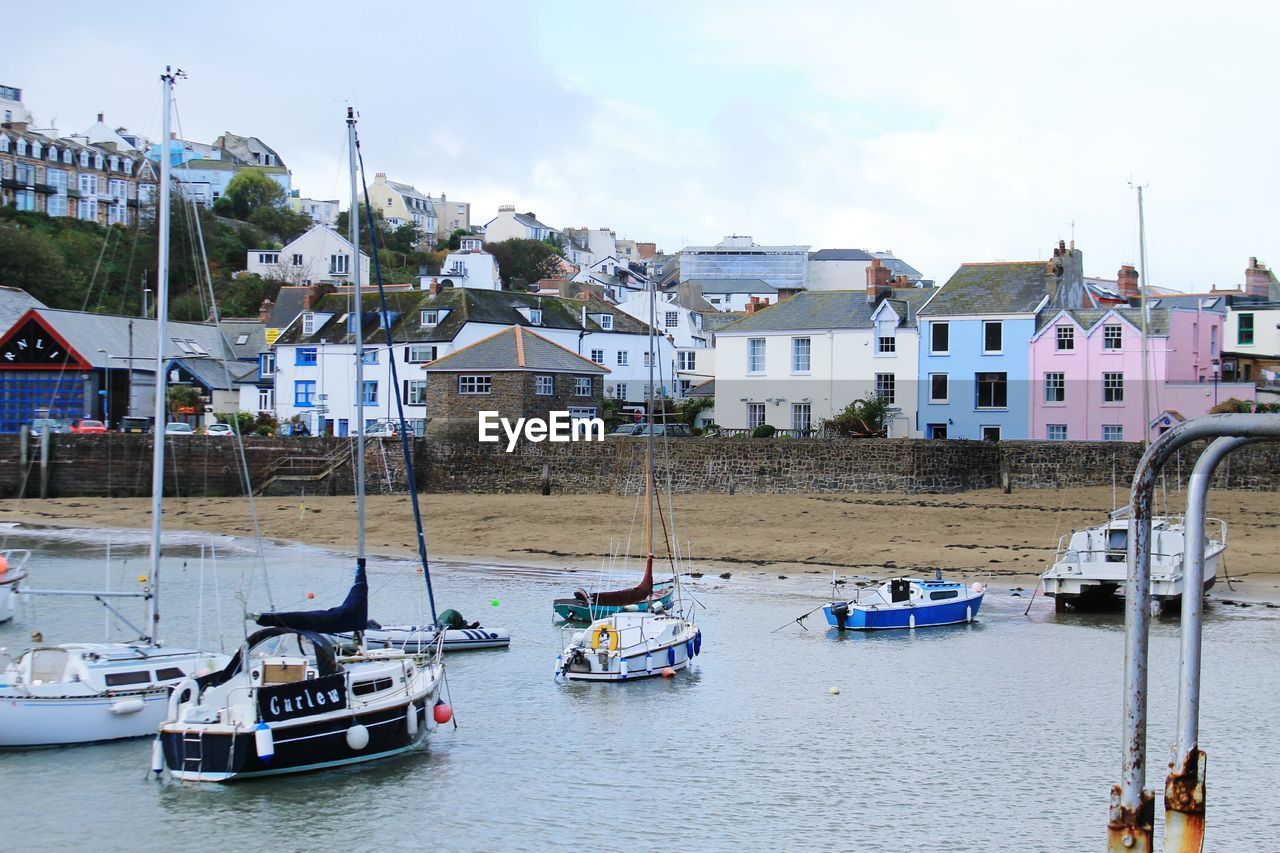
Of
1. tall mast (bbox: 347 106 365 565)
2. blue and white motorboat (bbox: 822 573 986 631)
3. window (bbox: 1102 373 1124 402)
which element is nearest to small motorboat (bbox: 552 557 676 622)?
blue and white motorboat (bbox: 822 573 986 631)

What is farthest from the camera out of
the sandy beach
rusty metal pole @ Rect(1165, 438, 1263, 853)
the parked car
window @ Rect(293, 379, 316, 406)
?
window @ Rect(293, 379, 316, 406)

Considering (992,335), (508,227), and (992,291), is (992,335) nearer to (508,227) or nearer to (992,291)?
(992,291)

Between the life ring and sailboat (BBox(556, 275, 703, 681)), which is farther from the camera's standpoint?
the life ring

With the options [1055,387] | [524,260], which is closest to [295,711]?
[1055,387]

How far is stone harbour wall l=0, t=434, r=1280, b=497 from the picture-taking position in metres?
47.0

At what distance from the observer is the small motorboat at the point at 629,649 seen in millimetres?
26156

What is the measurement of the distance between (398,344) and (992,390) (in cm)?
2591

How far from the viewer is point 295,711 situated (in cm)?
1984

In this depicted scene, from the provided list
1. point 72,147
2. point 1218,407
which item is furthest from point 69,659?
point 72,147

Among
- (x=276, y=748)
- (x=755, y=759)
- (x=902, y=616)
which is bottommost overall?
(x=755, y=759)

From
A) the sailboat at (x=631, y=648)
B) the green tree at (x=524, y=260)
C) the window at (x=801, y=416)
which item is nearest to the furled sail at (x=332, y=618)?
the sailboat at (x=631, y=648)

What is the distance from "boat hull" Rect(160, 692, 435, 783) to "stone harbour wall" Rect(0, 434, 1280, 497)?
26.7 m

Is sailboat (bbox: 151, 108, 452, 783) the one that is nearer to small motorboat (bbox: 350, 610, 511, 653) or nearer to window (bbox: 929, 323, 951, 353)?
small motorboat (bbox: 350, 610, 511, 653)

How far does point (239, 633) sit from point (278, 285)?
70114mm
